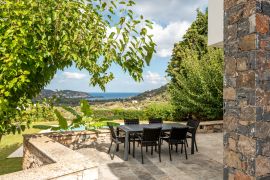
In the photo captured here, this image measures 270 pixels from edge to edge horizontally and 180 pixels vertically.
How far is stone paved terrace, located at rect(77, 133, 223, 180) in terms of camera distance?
6734 mm

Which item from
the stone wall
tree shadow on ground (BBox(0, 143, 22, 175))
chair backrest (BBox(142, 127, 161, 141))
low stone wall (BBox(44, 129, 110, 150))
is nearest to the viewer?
the stone wall

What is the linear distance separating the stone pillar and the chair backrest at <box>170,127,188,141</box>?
15.1 feet

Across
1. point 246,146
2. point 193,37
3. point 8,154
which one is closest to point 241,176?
point 246,146

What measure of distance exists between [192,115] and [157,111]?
2986 millimetres

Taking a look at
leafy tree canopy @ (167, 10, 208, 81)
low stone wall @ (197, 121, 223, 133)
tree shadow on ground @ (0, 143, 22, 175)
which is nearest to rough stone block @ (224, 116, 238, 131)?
tree shadow on ground @ (0, 143, 22, 175)

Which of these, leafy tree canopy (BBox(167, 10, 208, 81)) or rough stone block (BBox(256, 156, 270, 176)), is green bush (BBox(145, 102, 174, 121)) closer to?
leafy tree canopy (BBox(167, 10, 208, 81))

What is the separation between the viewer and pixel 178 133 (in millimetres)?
8461

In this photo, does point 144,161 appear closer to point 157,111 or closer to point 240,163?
point 240,163

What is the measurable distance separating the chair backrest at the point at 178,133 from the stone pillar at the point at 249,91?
15.1 ft

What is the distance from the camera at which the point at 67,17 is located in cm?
421

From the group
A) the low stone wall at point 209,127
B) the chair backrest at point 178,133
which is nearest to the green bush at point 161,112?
the low stone wall at point 209,127

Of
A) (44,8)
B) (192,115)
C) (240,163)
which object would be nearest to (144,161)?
(240,163)

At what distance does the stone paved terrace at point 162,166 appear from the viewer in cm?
673

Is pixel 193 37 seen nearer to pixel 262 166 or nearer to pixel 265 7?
pixel 265 7
